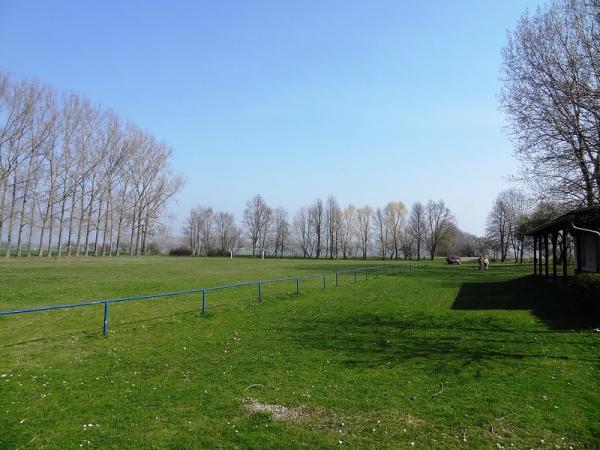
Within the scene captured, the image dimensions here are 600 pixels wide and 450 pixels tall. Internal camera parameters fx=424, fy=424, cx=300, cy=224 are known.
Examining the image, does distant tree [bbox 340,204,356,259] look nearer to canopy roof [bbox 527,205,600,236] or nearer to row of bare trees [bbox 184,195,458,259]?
row of bare trees [bbox 184,195,458,259]

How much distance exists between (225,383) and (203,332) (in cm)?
482

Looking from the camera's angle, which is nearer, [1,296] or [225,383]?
[225,383]

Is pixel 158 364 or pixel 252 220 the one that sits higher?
pixel 252 220

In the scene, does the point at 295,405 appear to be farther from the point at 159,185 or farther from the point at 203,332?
the point at 159,185

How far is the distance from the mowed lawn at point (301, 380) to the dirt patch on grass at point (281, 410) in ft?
0.13

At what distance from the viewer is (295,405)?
5.94 metres

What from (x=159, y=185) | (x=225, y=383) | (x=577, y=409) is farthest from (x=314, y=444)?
(x=159, y=185)

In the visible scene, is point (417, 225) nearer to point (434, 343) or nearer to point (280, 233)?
point (280, 233)

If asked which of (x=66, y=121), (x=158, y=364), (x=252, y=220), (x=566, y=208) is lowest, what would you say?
(x=158, y=364)

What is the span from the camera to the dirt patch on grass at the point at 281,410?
18.0ft

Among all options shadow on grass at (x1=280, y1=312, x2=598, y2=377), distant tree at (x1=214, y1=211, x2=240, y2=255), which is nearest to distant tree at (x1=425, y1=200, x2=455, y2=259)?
distant tree at (x1=214, y1=211, x2=240, y2=255)

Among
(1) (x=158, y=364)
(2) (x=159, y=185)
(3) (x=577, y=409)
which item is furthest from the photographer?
(2) (x=159, y=185)

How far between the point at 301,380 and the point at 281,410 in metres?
1.37

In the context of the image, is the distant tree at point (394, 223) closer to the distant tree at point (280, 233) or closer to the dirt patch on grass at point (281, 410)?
the distant tree at point (280, 233)
